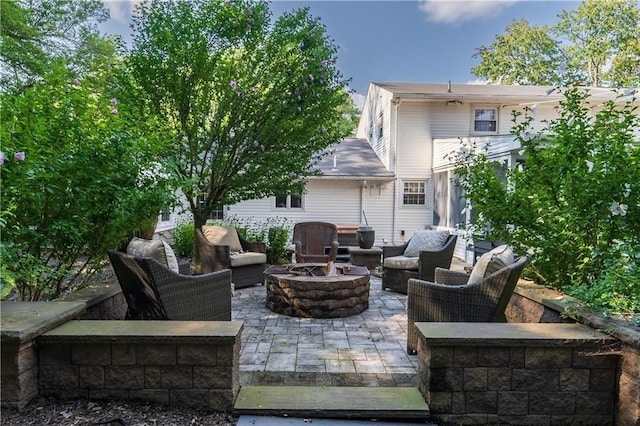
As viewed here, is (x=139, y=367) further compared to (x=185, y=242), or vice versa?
(x=185, y=242)

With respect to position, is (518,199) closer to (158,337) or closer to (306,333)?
(306,333)

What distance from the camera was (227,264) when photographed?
6250 millimetres

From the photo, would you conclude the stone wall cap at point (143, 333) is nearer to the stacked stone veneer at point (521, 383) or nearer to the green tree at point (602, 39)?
the stacked stone veneer at point (521, 383)

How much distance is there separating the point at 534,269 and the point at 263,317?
306 centimetres

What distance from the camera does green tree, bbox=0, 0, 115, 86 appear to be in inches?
430

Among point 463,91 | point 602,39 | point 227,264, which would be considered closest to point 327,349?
point 227,264

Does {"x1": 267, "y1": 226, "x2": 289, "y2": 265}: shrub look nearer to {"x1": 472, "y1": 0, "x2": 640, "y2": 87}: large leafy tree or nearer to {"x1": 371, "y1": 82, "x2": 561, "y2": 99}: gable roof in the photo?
{"x1": 371, "y1": 82, "x2": 561, "y2": 99}: gable roof

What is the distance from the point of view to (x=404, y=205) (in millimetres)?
12281

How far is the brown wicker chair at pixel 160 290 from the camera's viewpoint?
312 centimetres

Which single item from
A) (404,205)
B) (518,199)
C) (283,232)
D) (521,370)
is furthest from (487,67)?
(521,370)

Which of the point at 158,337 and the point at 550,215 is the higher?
the point at 550,215

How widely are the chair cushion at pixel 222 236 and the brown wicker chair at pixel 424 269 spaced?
2.76 meters

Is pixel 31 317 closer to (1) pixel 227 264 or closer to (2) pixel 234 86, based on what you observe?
(1) pixel 227 264

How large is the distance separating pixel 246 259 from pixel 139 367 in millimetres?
4020
